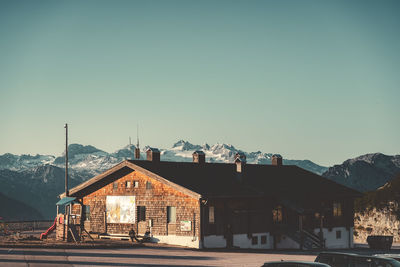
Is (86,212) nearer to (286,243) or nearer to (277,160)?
A: (286,243)

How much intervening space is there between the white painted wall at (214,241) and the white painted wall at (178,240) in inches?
25.2

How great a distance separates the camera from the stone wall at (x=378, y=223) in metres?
70.3

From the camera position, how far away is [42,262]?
28.3m

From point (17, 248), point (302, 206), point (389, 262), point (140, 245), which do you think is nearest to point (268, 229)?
point (302, 206)

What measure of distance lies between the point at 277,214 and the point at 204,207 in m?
8.15

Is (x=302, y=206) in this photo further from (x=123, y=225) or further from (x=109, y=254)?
(x=109, y=254)

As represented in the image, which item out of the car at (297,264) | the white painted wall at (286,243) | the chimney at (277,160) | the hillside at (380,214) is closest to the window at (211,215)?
the white painted wall at (286,243)

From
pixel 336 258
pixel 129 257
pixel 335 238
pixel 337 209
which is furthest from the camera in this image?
pixel 337 209

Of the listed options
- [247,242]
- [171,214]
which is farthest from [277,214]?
[171,214]

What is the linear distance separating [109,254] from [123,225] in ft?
34.5

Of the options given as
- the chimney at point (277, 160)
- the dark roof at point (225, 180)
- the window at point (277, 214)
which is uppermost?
the chimney at point (277, 160)

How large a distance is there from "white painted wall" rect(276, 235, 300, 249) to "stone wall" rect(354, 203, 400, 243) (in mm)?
29482

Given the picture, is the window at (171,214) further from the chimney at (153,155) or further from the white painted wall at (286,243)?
the white painted wall at (286,243)

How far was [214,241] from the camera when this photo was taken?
39.3 metres
